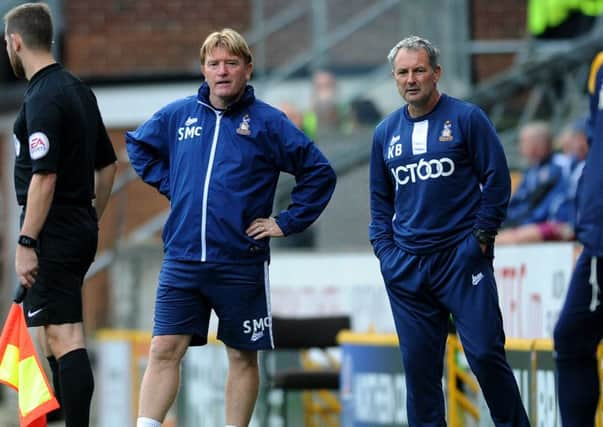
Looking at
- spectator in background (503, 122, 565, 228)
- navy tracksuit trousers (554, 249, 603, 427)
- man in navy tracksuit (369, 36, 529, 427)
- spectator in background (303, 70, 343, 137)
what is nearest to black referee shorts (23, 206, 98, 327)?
man in navy tracksuit (369, 36, 529, 427)

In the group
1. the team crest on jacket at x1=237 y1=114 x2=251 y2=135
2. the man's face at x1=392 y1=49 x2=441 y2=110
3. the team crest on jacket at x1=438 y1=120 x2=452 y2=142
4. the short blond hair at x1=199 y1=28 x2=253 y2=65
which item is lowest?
the team crest on jacket at x1=438 y1=120 x2=452 y2=142

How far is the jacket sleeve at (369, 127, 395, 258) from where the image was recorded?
7.78 metres

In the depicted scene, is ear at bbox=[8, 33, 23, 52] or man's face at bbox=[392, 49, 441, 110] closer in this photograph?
man's face at bbox=[392, 49, 441, 110]

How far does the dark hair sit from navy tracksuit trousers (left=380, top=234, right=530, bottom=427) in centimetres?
208

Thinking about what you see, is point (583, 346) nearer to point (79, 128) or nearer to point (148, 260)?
point (79, 128)

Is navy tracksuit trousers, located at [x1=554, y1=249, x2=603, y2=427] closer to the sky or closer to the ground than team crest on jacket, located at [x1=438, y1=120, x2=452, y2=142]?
closer to the ground

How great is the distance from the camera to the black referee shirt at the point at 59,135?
7906 millimetres

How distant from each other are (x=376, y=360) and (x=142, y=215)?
295 inches

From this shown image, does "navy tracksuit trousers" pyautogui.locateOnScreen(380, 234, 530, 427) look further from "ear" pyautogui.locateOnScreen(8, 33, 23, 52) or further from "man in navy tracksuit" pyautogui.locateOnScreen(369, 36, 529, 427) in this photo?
"ear" pyautogui.locateOnScreen(8, 33, 23, 52)

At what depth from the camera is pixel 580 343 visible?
7.52m

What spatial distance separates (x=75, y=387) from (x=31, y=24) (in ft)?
6.04

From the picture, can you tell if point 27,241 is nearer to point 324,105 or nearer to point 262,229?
point 262,229

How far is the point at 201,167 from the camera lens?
7676mm

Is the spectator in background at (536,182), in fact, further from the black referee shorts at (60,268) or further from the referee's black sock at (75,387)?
the referee's black sock at (75,387)
